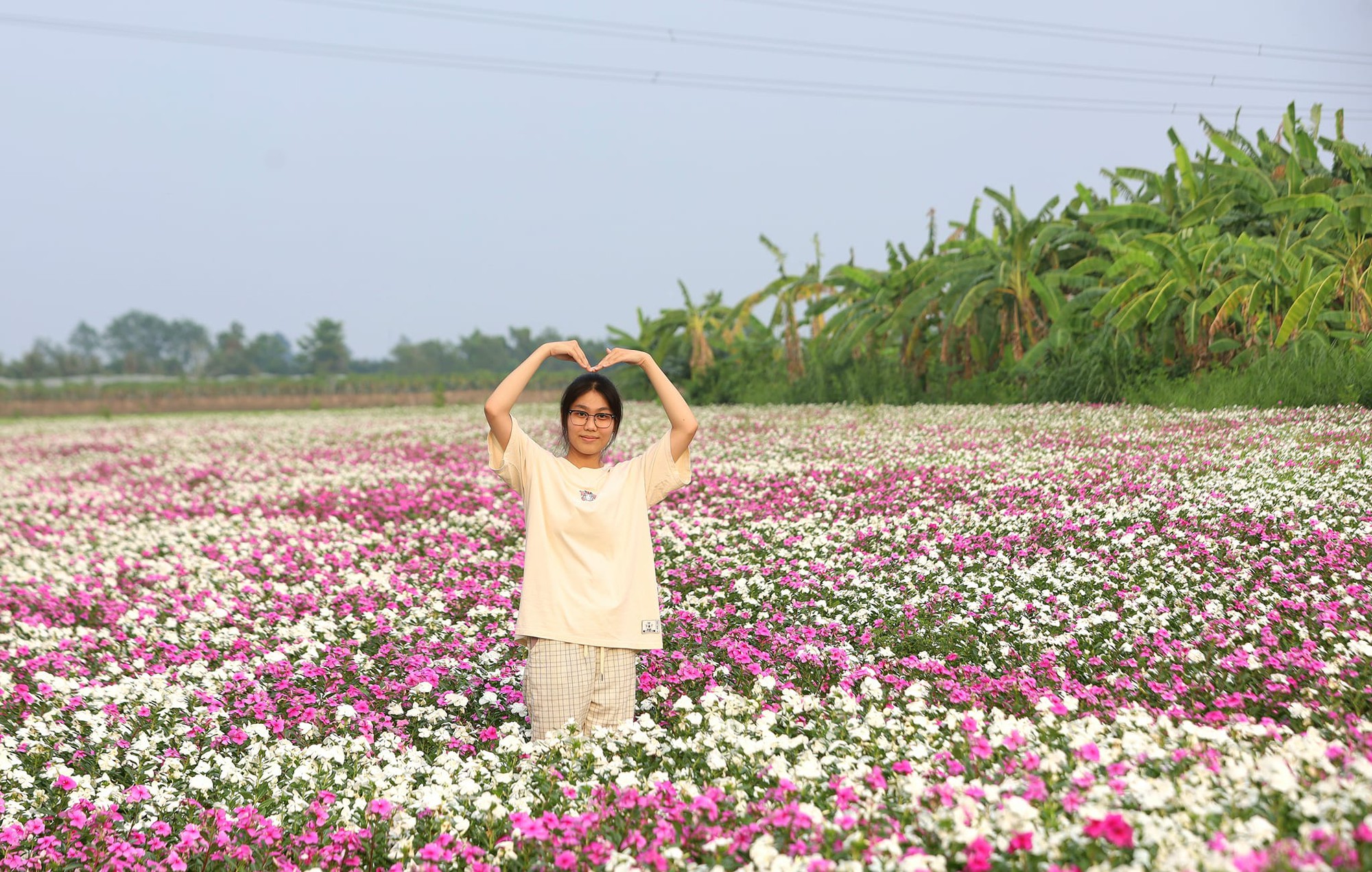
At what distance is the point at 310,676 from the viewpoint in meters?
6.05

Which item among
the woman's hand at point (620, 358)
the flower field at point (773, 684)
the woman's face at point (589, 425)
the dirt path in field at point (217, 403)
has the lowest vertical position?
the flower field at point (773, 684)

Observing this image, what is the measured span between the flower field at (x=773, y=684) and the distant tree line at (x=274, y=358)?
262 ft

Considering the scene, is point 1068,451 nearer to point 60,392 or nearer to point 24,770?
point 24,770

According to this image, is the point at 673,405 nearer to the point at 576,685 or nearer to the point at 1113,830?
the point at 576,685

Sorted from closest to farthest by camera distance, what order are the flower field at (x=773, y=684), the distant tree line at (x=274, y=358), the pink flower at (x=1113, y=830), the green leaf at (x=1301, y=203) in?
the pink flower at (x=1113, y=830)
the flower field at (x=773, y=684)
the green leaf at (x=1301, y=203)
the distant tree line at (x=274, y=358)

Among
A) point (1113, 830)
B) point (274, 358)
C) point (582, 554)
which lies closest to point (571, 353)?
point (582, 554)

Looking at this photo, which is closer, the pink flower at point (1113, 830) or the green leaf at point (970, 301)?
the pink flower at point (1113, 830)

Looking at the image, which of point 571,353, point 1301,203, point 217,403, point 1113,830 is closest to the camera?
point 1113,830

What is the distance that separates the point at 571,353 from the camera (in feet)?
14.3

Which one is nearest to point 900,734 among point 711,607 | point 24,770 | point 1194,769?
point 1194,769

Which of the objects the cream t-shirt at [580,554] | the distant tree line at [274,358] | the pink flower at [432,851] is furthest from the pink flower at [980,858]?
the distant tree line at [274,358]

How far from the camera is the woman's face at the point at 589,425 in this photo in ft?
14.7

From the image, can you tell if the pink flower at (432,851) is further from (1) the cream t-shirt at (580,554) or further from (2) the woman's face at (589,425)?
(2) the woman's face at (589,425)

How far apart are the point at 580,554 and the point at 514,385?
31.3 inches
